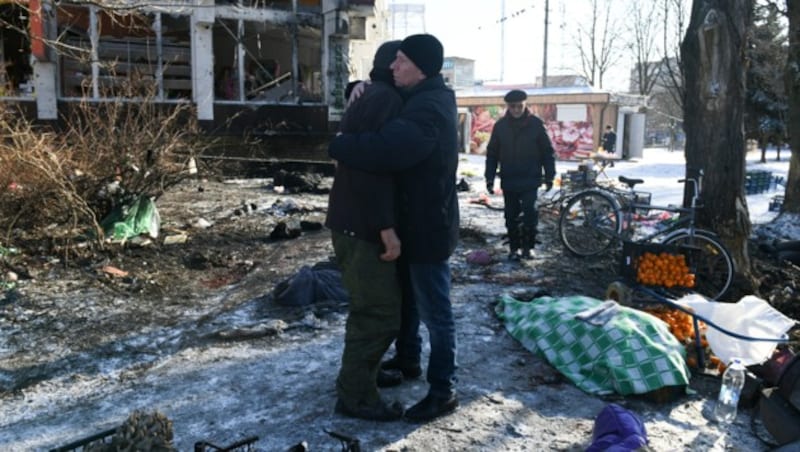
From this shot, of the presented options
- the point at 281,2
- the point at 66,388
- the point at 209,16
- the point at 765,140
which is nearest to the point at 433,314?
the point at 66,388

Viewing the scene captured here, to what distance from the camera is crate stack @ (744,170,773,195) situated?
18734 millimetres

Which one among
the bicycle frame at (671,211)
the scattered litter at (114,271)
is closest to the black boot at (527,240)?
the bicycle frame at (671,211)

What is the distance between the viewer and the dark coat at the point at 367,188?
3234 millimetres

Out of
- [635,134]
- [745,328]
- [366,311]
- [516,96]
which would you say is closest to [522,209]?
[516,96]

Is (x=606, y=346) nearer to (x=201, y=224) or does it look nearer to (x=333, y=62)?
(x=201, y=224)

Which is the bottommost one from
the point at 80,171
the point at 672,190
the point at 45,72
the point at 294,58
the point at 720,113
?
the point at 672,190

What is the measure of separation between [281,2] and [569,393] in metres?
16.9

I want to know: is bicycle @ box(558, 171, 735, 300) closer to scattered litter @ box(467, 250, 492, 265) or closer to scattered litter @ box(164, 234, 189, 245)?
scattered litter @ box(467, 250, 492, 265)

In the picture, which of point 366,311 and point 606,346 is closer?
point 366,311

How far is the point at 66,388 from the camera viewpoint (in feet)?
13.4

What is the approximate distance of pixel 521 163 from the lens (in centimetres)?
757

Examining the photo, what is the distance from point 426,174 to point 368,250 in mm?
502

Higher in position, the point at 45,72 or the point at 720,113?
the point at 45,72

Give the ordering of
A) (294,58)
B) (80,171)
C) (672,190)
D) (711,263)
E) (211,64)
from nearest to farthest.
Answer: (711,263), (80,171), (211,64), (294,58), (672,190)
